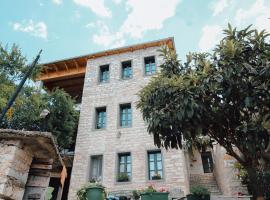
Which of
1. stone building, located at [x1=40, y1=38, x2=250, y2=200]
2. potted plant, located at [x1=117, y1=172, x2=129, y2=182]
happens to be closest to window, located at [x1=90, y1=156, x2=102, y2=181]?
stone building, located at [x1=40, y1=38, x2=250, y2=200]

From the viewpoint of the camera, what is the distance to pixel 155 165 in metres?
12.2

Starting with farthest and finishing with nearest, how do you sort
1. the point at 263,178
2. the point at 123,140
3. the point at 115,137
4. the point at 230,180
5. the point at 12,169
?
1. the point at 115,137
2. the point at 123,140
3. the point at 230,180
4. the point at 263,178
5. the point at 12,169

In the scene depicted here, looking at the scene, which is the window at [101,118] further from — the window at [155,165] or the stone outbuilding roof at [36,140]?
the stone outbuilding roof at [36,140]

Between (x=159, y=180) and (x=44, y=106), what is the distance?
774 centimetres

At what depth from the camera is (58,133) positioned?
47.6 ft

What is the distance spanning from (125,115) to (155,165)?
336cm

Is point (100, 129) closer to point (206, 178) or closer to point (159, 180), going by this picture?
point (159, 180)

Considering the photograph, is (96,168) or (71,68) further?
(71,68)

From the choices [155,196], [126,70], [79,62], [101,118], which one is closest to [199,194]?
[155,196]

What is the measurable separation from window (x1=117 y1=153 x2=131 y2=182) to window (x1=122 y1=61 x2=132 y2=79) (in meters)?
4.91

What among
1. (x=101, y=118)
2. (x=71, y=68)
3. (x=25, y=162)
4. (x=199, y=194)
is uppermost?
(x=71, y=68)

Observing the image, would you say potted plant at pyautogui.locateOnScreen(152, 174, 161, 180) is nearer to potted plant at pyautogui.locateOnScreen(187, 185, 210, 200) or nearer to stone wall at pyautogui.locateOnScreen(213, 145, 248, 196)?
stone wall at pyautogui.locateOnScreen(213, 145, 248, 196)

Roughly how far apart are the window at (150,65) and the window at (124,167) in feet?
16.9

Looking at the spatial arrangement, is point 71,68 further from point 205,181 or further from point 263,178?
point 263,178
